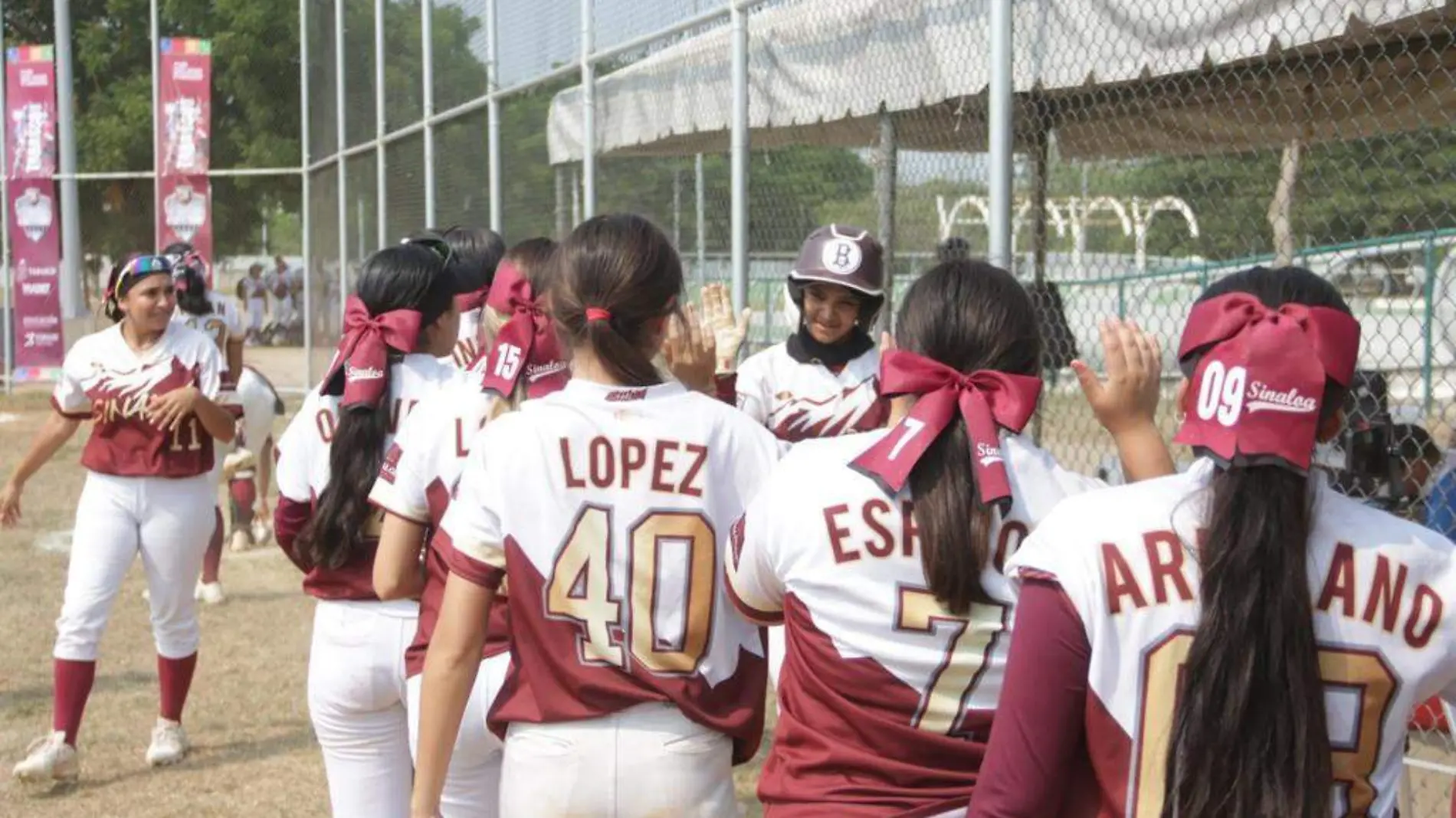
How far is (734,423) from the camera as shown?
281 cm

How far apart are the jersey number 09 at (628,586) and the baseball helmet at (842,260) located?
1.87m

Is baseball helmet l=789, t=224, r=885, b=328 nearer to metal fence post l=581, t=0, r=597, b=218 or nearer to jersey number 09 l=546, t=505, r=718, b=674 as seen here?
jersey number 09 l=546, t=505, r=718, b=674

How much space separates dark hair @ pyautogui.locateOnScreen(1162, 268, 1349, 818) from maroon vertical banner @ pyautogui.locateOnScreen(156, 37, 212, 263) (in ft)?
69.5

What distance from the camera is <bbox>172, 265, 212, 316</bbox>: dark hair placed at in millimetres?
8656

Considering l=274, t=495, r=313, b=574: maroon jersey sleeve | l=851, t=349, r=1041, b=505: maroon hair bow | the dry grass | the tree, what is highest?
the tree

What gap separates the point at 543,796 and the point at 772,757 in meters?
0.50

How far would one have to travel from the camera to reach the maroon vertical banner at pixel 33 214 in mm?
21750

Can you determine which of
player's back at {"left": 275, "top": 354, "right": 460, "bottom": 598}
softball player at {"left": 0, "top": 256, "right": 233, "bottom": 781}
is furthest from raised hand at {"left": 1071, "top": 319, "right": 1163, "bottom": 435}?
softball player at {"left": 0, "top": 256, "right": 233, "bottom": 781}

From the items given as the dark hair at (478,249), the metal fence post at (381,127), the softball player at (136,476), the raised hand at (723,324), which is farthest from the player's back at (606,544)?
the metal fence post at (381,127)

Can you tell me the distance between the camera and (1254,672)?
1796mm

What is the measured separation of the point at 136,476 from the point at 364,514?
2637 millimetres

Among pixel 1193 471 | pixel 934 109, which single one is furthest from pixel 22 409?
pixel 1193 471

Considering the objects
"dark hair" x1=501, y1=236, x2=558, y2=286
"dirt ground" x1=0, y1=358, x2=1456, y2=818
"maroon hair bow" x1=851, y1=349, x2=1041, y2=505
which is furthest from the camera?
"dirt ground" x1=0, y1=358, x2=1456, y2=818

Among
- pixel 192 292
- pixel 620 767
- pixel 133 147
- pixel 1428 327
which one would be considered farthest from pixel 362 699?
pixel 133 147
